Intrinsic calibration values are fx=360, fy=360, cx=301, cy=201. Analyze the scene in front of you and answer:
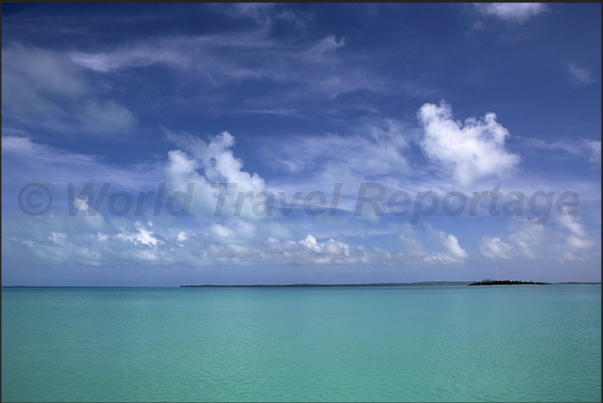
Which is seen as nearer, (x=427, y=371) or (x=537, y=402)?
(x=537, y=402)

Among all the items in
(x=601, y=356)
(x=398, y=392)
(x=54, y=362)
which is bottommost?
(x=54, y=362)

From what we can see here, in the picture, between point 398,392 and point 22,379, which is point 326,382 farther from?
point 22,379

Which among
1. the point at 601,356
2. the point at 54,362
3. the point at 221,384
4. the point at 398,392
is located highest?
the point at 601,356

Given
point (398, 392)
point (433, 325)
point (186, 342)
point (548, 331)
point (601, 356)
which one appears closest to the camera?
point (398, 392)

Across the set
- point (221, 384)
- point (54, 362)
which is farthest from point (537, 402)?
point (54, 362)

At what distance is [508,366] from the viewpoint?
21500 mm

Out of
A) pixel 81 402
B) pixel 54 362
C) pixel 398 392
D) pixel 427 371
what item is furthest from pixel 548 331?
pixel 54 362

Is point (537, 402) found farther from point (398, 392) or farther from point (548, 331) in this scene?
point (548, 331)

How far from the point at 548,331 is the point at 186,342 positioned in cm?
3292

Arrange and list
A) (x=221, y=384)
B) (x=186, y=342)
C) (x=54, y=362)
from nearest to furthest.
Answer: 1. (x=221, y=384)
2. (x=54, y=362)
3. (x=186, y=342)

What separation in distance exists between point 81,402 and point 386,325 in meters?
30.7

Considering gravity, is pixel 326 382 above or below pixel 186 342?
above

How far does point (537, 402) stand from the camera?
16.0 meters

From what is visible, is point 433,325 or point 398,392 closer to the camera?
point 398,392
